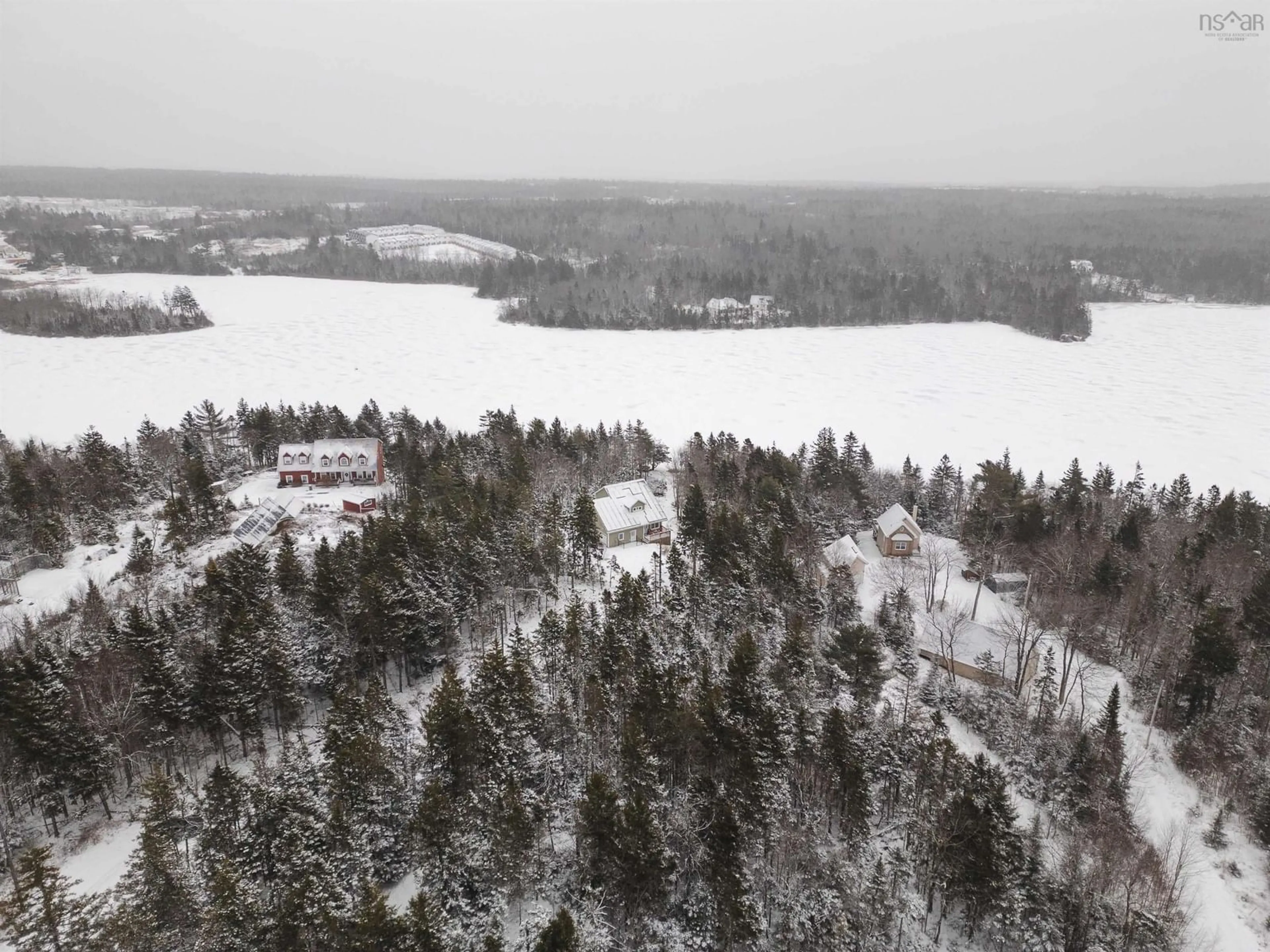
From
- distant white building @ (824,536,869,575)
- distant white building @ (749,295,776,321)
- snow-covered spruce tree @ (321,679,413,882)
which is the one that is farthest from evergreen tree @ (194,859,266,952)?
distant white building @ (749,295,776,321)

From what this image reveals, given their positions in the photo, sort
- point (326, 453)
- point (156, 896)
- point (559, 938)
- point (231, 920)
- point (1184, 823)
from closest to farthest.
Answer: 1. point (559, 938)
2. point (231, 920)
3. point (156, 896)
4. point (1184, 823)
5. point (326, 453)

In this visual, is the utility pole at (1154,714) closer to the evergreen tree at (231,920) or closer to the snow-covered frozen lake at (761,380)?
the evergreen tree at (231,920)

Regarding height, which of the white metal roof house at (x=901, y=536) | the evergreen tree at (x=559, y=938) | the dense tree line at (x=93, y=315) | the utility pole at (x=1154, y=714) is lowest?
the utility pole at (x=1154, y=714)

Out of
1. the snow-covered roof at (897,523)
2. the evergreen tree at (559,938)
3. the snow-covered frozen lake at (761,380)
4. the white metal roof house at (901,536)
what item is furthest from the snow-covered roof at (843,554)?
the snow-covered frozen lake at (761,380)

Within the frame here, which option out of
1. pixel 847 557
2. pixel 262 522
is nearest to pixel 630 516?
pixel 847 557

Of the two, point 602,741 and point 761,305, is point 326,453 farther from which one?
point 761,305

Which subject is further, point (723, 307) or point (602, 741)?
point (723, 307)
